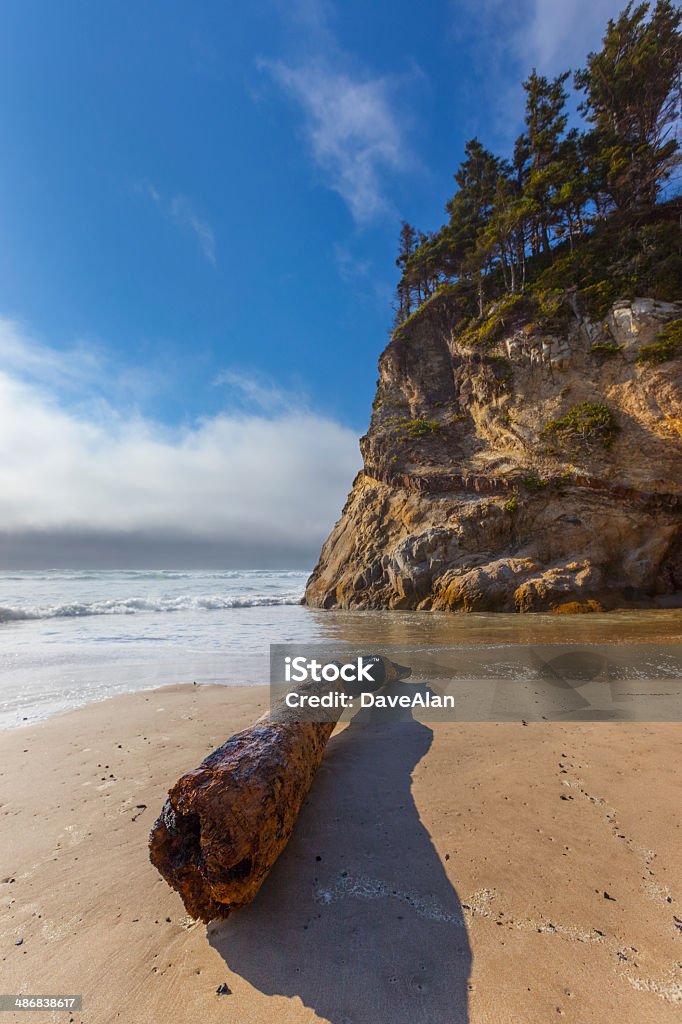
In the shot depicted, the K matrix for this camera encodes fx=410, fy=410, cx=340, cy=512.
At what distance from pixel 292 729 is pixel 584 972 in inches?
73.2

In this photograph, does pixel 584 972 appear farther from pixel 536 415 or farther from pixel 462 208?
pixel 462 208

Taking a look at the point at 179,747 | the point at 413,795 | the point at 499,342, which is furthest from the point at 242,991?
the point at 499,342

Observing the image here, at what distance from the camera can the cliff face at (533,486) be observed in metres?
14.6

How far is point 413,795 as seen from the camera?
288 centimetres

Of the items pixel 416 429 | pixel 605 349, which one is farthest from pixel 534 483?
pixel 416 429

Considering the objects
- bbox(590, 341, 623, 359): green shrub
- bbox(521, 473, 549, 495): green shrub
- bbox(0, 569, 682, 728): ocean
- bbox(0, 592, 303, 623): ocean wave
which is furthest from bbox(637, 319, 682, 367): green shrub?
bbox(0, 592, 303, 623): ocean wave

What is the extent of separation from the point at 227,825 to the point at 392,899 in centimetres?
86

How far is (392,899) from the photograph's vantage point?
6.44 ft

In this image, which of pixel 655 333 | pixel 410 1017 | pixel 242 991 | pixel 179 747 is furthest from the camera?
pixel 655 333

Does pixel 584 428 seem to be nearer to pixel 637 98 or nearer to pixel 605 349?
pixel 605 349

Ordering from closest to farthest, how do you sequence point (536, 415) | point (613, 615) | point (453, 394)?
point (613, 615), point (536, 415), point (453, 394)

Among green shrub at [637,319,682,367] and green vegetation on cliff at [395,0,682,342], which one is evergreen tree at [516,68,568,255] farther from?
green shrub at [637,319,682,367]

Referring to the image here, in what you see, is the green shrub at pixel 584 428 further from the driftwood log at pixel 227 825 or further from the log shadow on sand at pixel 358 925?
the driftwood log at pixel 227 825

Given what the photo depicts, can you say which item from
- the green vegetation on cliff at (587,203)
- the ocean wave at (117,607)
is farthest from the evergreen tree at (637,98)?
the ocean wave at (117,607)
